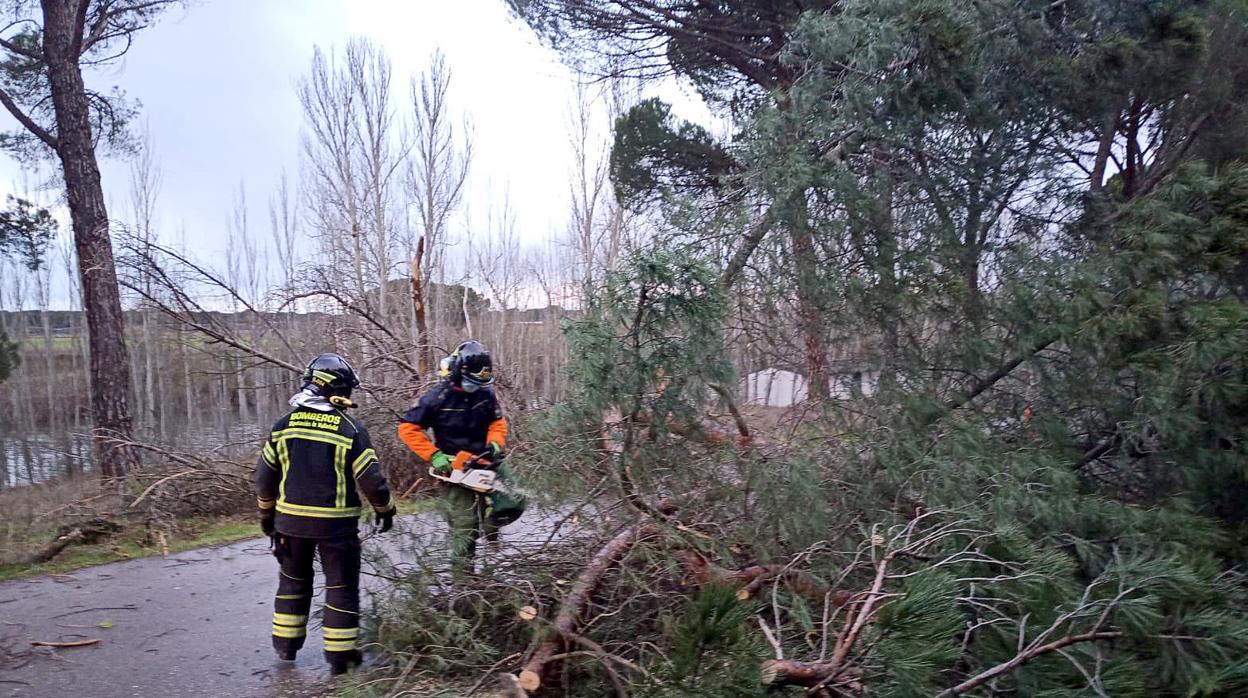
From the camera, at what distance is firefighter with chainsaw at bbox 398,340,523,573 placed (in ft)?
15.2

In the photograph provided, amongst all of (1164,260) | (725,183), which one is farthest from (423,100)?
(1164,260)

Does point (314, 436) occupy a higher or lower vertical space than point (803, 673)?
higher

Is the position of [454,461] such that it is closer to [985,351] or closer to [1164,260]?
[985,351]

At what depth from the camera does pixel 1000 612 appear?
10.8ft

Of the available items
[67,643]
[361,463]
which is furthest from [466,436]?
[67,643]

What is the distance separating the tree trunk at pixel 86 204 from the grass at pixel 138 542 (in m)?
2.25

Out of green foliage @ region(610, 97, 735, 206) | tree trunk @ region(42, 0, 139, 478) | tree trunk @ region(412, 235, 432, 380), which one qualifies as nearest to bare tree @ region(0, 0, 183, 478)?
tree trunk @ region(42, 0, 139, 478)

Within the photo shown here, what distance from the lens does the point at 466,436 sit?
483 cm

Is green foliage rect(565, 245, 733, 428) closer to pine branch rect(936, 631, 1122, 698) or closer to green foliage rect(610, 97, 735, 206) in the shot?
pine branch rect(936, 631, 1122, 698)

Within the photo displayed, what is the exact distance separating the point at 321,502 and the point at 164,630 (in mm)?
1651

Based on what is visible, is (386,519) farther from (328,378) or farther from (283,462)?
(328,378)

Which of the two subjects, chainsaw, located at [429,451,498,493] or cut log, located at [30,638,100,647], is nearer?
cut log, located at [30,638,100,647]

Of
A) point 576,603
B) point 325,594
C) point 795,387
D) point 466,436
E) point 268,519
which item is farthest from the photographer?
point 795,387

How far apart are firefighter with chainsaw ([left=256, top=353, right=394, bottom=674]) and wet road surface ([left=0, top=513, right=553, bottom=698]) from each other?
9.4 inches
